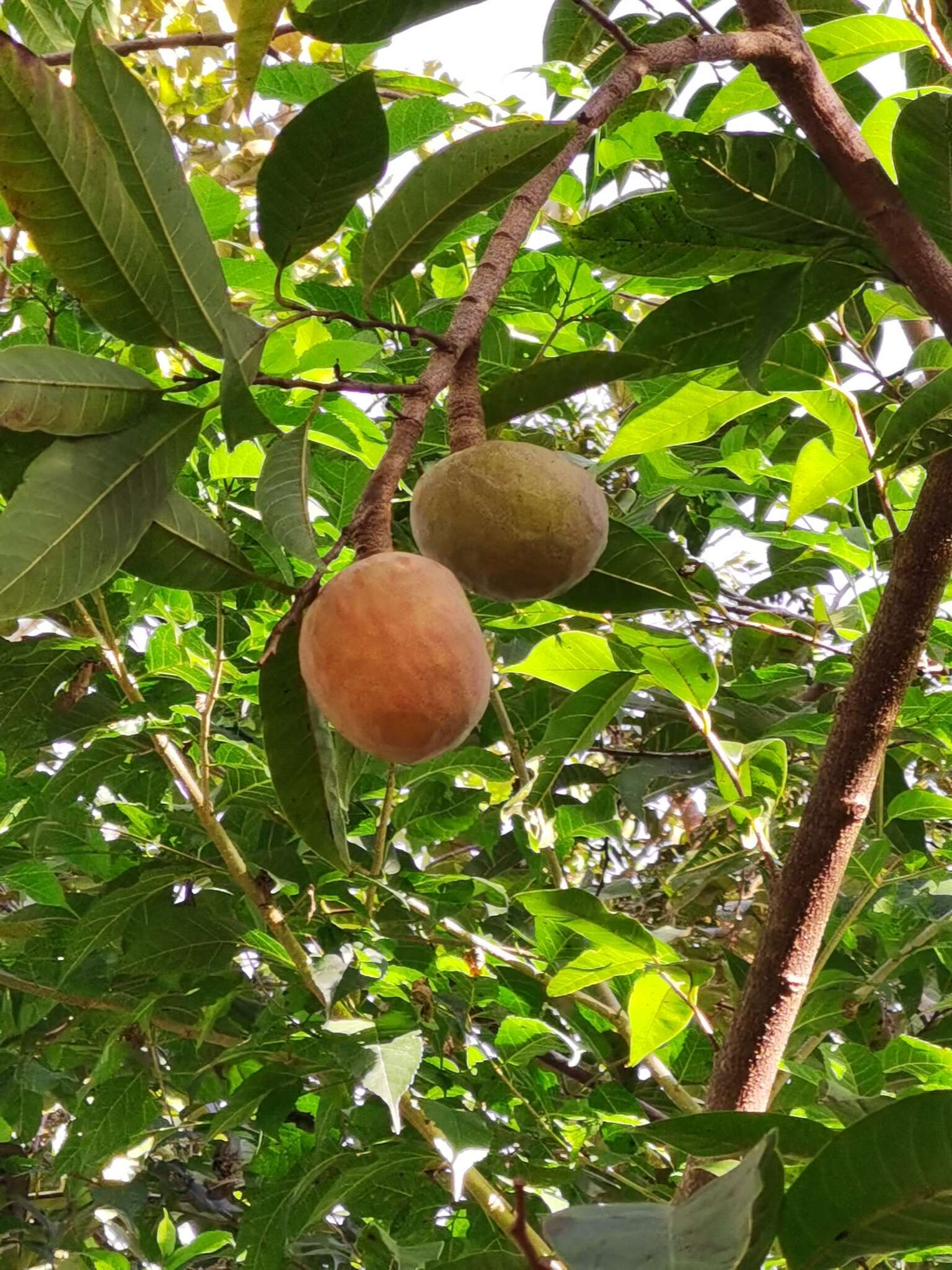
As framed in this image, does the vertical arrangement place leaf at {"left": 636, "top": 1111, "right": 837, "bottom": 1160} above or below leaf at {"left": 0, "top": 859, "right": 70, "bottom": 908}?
above

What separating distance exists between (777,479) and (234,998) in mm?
1089

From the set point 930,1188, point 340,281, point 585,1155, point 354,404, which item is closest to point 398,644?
point 930,1188

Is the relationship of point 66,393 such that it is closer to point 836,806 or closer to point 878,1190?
point 878,1190

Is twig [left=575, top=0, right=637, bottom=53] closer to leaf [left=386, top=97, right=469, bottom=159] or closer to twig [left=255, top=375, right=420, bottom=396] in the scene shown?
twig [left=255, top=375, right=420, bottom=396]

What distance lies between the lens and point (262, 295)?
1.50 m

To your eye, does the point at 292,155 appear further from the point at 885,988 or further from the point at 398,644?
the point at 885,988

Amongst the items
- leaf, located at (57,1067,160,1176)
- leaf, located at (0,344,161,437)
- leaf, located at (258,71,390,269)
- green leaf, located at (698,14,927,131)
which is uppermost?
leaf, located at (258,71,390,269)

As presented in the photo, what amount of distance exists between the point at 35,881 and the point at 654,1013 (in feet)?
2.82

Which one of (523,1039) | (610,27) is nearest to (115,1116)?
(523,1039)

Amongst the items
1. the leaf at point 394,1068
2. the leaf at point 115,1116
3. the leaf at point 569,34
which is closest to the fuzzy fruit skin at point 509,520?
the leaf at point 394,1068

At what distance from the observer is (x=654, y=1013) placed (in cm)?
118

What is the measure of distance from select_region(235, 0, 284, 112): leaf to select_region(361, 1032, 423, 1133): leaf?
88 centimetres

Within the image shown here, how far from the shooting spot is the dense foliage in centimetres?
72

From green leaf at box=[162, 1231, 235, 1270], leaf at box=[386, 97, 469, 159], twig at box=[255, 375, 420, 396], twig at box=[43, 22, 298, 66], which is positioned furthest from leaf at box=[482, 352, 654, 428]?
green leaf at box=[162, 1231, 235, 1270]
